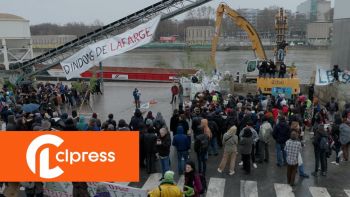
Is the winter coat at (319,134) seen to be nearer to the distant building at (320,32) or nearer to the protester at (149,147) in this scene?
the protester at (149,147)

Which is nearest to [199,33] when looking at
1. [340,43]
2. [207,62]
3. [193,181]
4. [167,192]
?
[207,62]

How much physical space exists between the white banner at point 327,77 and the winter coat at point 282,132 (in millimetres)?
8894

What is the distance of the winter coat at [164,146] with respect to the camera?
9.22m

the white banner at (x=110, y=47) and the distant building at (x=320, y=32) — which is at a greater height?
the distant building at (x=320, y=32)

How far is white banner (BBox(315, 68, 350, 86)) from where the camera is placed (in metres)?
17.9

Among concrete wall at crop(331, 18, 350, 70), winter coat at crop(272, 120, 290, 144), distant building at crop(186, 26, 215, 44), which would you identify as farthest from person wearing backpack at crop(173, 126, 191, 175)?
distant building at crop(186, 26, 215, 44)

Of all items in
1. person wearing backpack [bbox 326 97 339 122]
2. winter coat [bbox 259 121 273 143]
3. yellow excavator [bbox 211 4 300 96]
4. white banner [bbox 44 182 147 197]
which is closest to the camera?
white banner [bbox 44 182 147 197]

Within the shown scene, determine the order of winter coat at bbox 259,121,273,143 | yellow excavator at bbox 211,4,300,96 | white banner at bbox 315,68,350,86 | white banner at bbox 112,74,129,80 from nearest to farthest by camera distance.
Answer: winter coat at bbox 259,121,273,143 < white banner at bbox 315,68,350,86 < yellow excavator at bbox 211,4,300,96 < white banner at bbox 112,74,129,80

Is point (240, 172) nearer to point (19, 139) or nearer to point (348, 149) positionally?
point (348, 149)

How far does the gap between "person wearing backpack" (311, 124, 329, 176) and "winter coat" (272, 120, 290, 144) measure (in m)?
0.71

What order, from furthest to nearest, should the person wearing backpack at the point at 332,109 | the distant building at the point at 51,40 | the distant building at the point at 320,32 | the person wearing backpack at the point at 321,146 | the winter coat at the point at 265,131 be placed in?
the distant building at the point at 320,32
the distant building at the point at 51,40
the person wearing backpack at the point at 332,109
the winter coat at the point at 265,131
the person wearing backpack at the point at 321,146

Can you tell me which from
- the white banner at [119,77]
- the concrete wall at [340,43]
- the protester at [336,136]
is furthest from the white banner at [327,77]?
the white banner at [119,77]

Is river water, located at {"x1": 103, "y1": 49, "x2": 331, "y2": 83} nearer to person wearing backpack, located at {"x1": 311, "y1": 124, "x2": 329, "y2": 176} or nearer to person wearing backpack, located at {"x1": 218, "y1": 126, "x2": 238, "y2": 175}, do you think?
person wearing backpack, located at {"x1": 218, "y1": 126, "x2": 238, "y2": 175}

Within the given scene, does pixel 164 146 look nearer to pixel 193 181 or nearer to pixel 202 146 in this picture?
pixel 202 146
